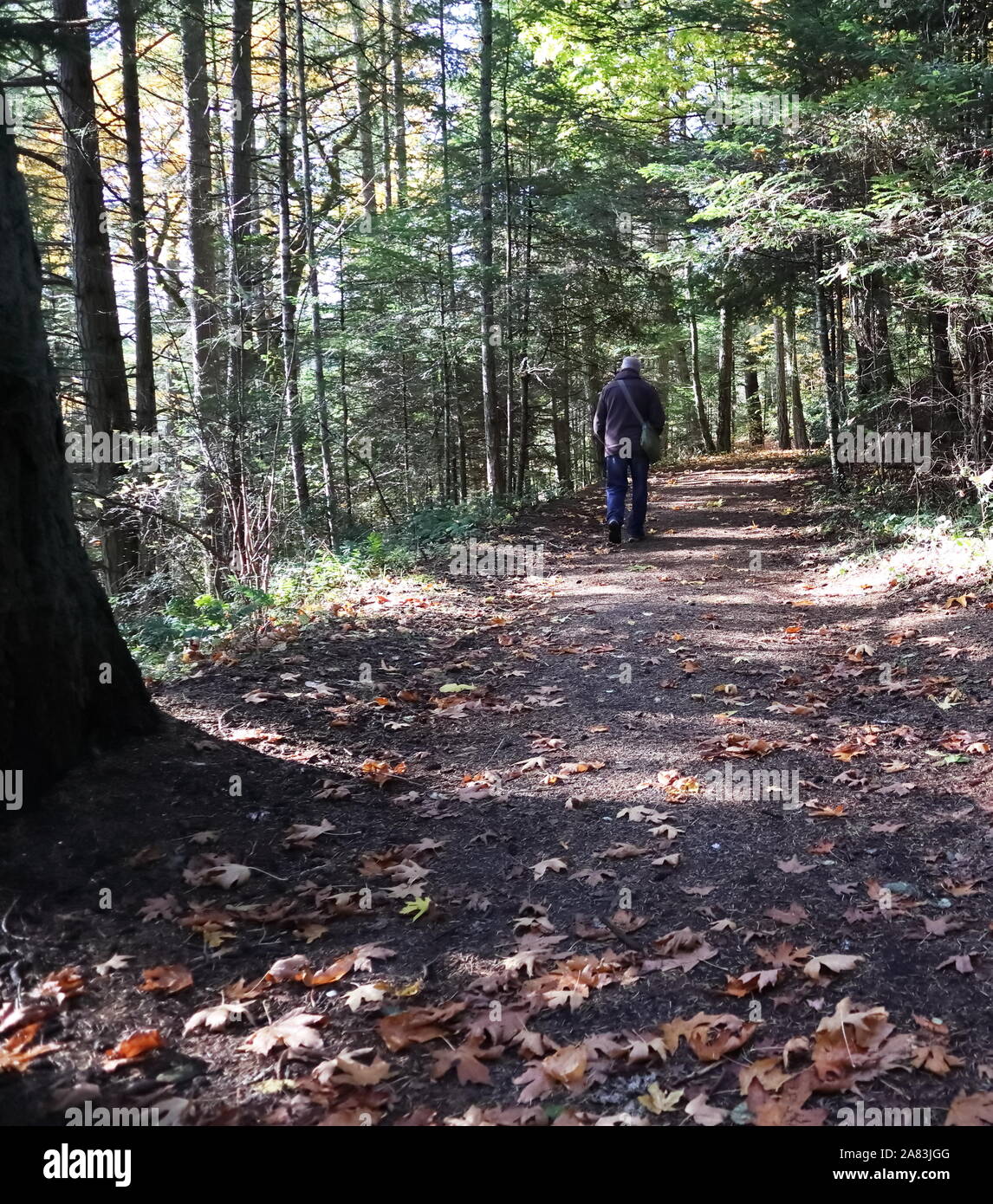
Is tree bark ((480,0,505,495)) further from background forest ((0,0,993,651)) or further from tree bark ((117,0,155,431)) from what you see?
tree bark ((117,0,155,431))

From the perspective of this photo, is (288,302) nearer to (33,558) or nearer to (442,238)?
(442,238)

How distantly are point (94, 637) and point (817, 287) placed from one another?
40.9 feet

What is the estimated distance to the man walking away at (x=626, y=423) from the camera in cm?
1102

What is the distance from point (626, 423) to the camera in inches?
435

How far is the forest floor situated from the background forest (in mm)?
3238

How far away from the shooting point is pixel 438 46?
11.4 meters

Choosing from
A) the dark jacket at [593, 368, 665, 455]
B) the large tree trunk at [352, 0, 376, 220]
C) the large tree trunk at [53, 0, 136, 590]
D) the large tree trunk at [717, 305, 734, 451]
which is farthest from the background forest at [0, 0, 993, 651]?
the large tree trunk at [717, 305, 734, 451]

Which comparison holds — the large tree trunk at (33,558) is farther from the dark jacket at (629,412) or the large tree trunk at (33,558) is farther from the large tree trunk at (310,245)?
the dark jacket at (629,412)

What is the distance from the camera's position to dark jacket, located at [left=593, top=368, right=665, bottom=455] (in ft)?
36.2

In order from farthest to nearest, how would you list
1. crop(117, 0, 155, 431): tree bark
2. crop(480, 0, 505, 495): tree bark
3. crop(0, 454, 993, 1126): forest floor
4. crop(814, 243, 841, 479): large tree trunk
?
crop(480, 0, 505, 495): tree bark → crop(814, 243, 841, 479): large tree trunk → crop(117, 0, 155, 431): tree bark → crop(0, 454, 993, 1126): forest floor

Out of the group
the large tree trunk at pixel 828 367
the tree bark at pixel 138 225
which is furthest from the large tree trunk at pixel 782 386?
the tree bark at pixel 138 225

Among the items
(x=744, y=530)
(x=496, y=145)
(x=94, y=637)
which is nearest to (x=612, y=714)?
(x=94, y=637)

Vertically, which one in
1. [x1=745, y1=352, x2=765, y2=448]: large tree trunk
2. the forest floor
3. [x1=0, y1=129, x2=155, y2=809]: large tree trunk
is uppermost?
[x1=745, y1=352, x2=765, y2=448]: large tree trunk

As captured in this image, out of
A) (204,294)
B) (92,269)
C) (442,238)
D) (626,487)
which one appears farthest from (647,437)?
(92,269)
